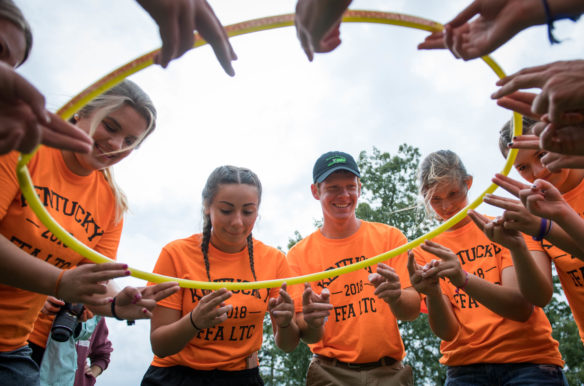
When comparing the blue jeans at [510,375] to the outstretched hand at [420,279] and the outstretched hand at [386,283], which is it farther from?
the outstretched hand at [386,283]

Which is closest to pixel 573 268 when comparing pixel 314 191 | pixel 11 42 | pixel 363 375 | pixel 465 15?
pixel 363 375

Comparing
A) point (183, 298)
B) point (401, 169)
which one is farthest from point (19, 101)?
point (401, 169)

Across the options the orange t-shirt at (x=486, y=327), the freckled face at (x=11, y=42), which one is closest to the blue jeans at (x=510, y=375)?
the orange t-shirt at (x=486, y=327)

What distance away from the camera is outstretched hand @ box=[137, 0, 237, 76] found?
1649 millimetres

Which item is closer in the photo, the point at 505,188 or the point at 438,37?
the point at 438,37

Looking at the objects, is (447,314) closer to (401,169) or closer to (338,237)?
(338,237)

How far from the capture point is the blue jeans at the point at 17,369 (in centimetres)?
248

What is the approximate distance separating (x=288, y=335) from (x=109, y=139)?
2057 mm

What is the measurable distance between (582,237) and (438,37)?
147 centimetres

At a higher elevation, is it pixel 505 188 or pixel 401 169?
pixel 401 169

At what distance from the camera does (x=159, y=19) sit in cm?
167

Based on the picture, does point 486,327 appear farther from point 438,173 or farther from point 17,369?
point 17,369

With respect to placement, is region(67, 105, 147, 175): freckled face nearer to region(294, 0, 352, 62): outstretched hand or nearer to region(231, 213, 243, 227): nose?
region(231, 213, 243, 227): nose

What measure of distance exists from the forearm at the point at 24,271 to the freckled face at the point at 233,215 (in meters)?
1.41
